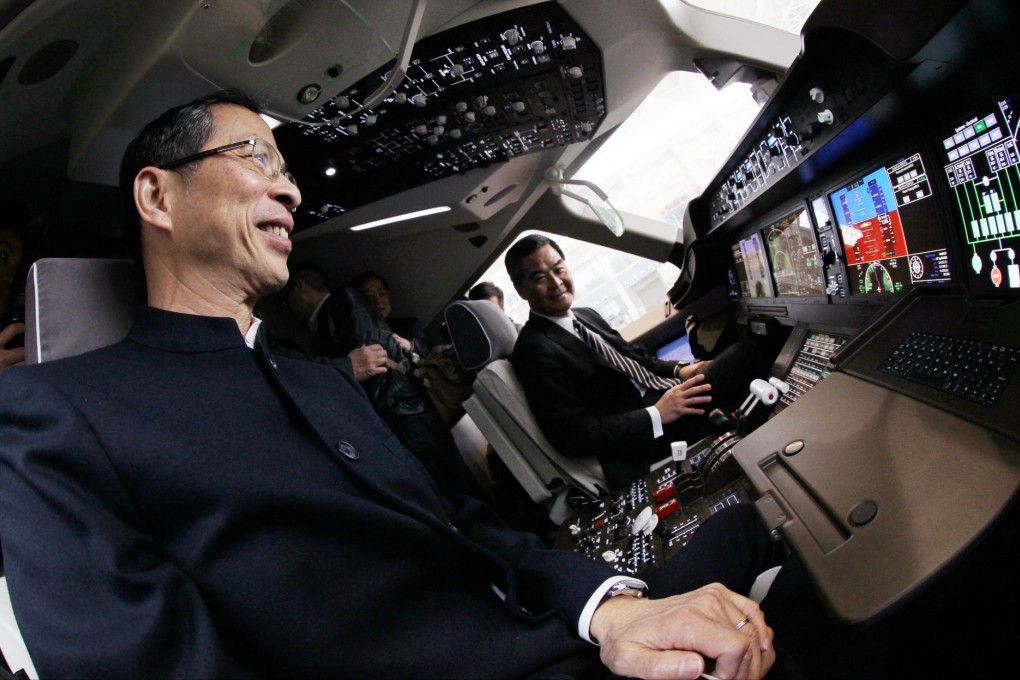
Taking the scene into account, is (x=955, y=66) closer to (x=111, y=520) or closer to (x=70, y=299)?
(x=111, y=520)

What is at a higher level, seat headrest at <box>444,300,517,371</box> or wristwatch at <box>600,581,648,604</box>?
seat headrest at <box>444,300,517,371</box>

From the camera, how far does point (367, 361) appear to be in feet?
8.03

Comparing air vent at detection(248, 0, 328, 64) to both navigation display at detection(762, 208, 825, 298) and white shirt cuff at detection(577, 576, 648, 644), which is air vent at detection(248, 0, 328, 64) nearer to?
white shirt cuff at detection(577, 576, 648, 644)

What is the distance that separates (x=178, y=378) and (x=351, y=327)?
6.01 feet

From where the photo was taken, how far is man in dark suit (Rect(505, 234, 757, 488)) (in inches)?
73.5

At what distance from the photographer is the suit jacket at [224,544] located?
1.79 ft

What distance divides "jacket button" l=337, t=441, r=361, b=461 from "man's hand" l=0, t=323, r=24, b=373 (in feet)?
2.56

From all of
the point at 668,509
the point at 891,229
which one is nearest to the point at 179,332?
the point at 668,509

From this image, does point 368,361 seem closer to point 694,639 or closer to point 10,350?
point 10,350

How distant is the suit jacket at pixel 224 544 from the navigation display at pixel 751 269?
155cm

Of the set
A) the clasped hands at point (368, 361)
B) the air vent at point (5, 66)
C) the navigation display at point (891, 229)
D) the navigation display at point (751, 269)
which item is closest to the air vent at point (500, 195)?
the clasped hands at point (368, 361)

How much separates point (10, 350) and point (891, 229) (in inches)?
76.4

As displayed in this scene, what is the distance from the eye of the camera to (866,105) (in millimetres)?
1000

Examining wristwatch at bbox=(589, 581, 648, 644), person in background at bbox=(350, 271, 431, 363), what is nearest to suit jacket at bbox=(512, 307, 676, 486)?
wristwatch at bbox=(589, 581, 648, 644)
